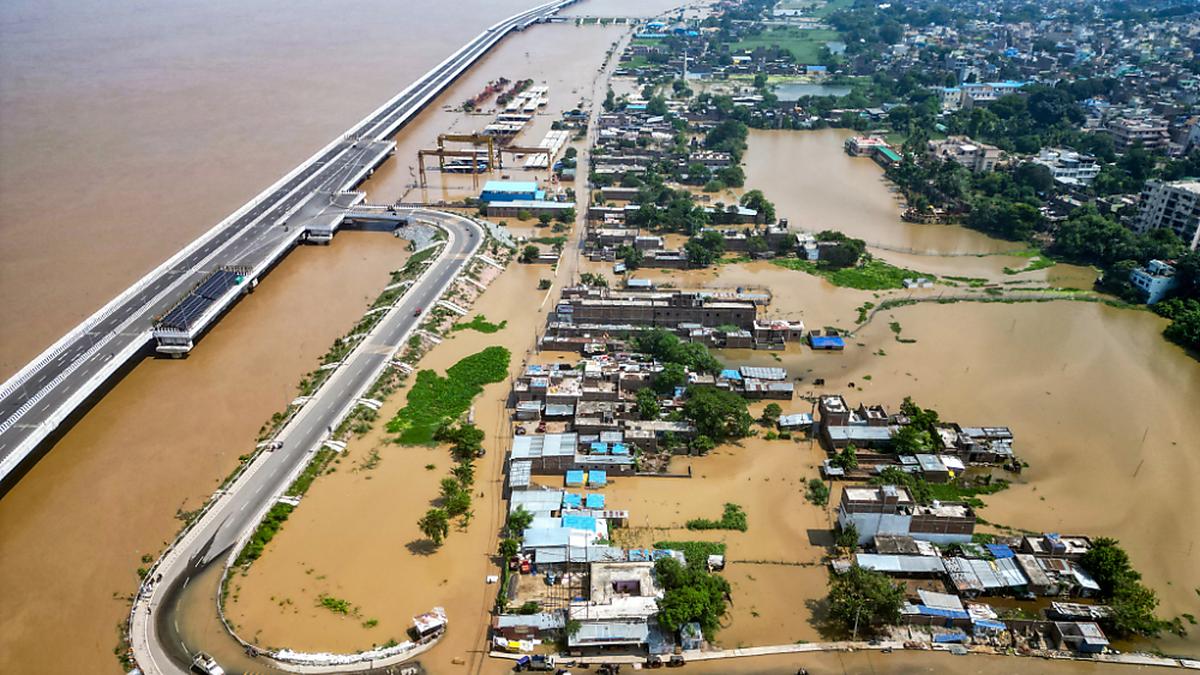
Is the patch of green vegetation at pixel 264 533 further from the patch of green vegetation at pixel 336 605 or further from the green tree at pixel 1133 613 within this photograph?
the green tree at pixel 1133 613

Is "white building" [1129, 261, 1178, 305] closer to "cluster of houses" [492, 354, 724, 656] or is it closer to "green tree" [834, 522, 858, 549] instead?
"cluster of houses" [492, 354, 724, 656]

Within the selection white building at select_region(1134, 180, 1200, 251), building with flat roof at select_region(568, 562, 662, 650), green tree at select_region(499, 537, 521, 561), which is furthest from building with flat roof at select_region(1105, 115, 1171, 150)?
green tree at select_region(499, 537, 521, 561)

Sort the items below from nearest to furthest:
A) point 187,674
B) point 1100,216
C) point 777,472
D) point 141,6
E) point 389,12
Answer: point 187,674, point 777,472, point 1100,216, point 141,6, point 389,12

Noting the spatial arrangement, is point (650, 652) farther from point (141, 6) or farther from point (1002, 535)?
point (141, 6)

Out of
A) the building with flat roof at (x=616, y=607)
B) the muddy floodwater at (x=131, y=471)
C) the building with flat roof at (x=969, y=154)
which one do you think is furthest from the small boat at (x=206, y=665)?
the building with flat roof at (x=969, y=154)

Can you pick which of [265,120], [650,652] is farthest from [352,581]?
[265,120]

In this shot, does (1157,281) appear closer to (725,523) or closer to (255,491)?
(725,523)
